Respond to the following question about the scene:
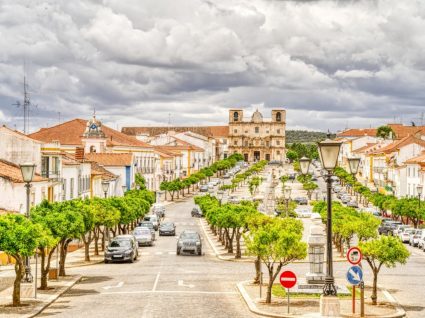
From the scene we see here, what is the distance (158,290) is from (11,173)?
2111 centimetres

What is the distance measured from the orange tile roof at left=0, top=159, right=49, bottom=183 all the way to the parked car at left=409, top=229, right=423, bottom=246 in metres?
27.6

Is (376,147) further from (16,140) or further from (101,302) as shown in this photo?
(101,302)

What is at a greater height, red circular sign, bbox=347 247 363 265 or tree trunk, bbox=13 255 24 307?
red circular sign, bbox=347 247 363 265

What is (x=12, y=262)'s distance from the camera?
44.5 m

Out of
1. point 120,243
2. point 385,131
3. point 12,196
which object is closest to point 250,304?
point 120,243

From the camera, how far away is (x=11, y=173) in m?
48.7

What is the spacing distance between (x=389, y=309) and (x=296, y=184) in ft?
409

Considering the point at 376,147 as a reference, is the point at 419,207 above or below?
below

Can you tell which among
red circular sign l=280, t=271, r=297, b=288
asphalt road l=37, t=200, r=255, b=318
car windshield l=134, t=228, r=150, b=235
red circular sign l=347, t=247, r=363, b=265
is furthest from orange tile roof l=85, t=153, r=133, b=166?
red circular sign l=347, t=247, r=363, b=265

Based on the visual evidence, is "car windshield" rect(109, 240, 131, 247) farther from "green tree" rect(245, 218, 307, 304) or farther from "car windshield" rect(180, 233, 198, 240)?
"green tree" rect(245, 218, 307, 304)

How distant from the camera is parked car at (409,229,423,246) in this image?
192ft

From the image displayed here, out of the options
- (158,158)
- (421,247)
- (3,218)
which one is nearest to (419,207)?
Answer: (421,247)

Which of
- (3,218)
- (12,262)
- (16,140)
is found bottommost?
(12,262)

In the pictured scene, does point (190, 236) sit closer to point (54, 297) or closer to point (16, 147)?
point (16, 147)
